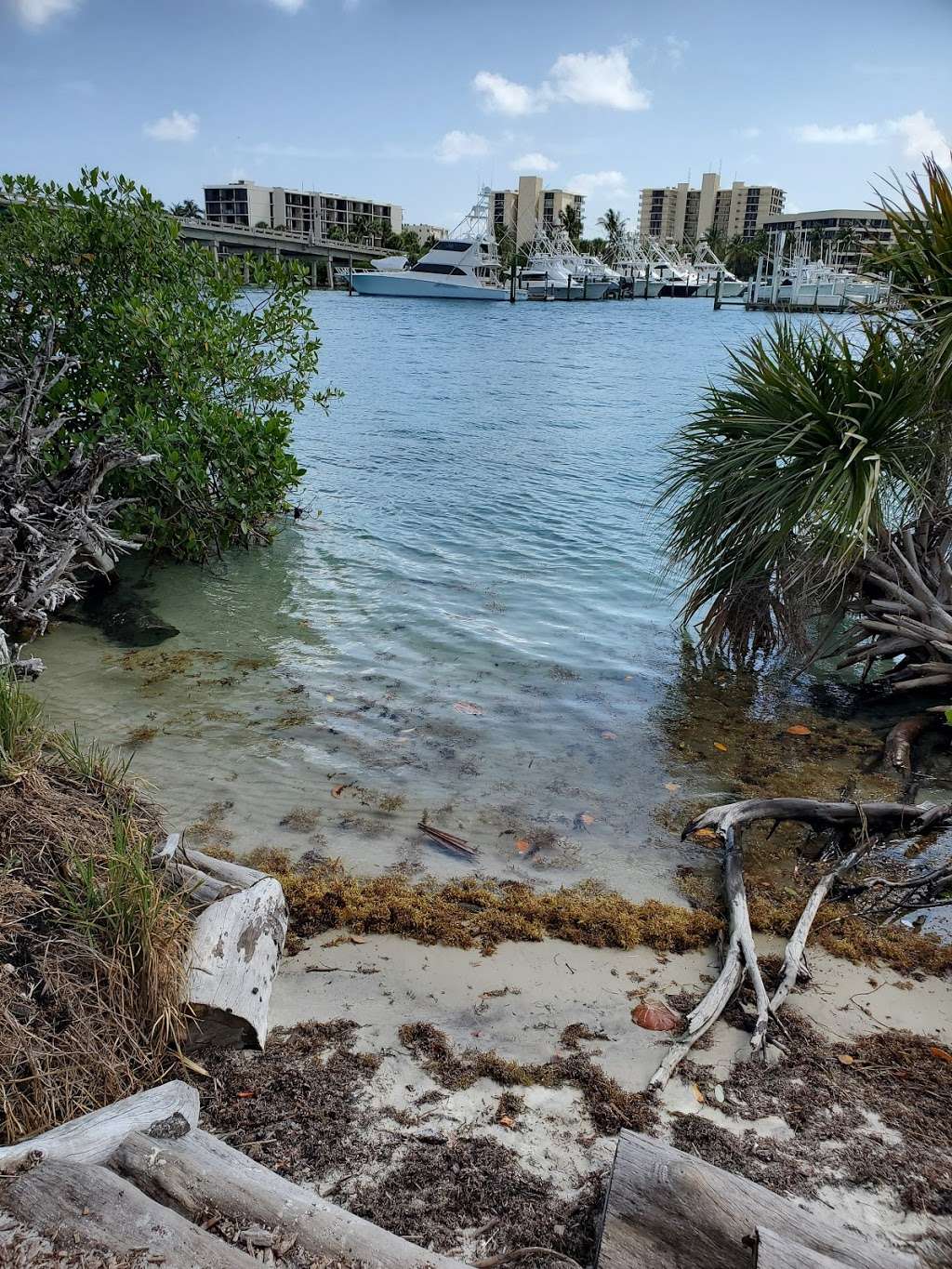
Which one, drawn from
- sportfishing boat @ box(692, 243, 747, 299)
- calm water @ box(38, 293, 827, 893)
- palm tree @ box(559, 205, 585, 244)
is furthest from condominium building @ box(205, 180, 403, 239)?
calm water @ box(38, 293, 827, 893)

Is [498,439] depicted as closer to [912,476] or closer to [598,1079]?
[912,476]

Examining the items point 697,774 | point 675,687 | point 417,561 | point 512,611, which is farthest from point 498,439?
point 697,774

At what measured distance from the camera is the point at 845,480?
695 centimetres

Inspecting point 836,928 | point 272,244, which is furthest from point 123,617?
point 272,244

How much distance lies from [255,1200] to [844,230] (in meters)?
11.3

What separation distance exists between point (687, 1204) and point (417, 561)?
10657 millimetres

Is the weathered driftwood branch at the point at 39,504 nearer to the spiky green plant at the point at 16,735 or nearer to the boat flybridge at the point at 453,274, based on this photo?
the spiky green plant at the point at 16,735

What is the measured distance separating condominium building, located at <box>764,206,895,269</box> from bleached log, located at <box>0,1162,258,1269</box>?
8.04 metres

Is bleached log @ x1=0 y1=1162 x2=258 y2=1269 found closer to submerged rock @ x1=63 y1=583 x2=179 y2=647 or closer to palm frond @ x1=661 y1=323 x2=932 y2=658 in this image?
palm frond @ x1=661 y1=323 x2=932 y2=658

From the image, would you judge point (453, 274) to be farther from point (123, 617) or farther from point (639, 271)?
point (123, 617)

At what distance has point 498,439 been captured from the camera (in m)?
23.4

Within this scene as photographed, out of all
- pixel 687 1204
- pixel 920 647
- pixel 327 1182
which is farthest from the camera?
pixel 920 647

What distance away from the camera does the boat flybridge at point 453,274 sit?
3841 inches

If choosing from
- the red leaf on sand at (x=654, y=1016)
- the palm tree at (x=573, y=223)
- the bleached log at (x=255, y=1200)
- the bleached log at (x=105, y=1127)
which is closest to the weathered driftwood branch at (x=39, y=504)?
the bleached log at (x=105, y=1127)
